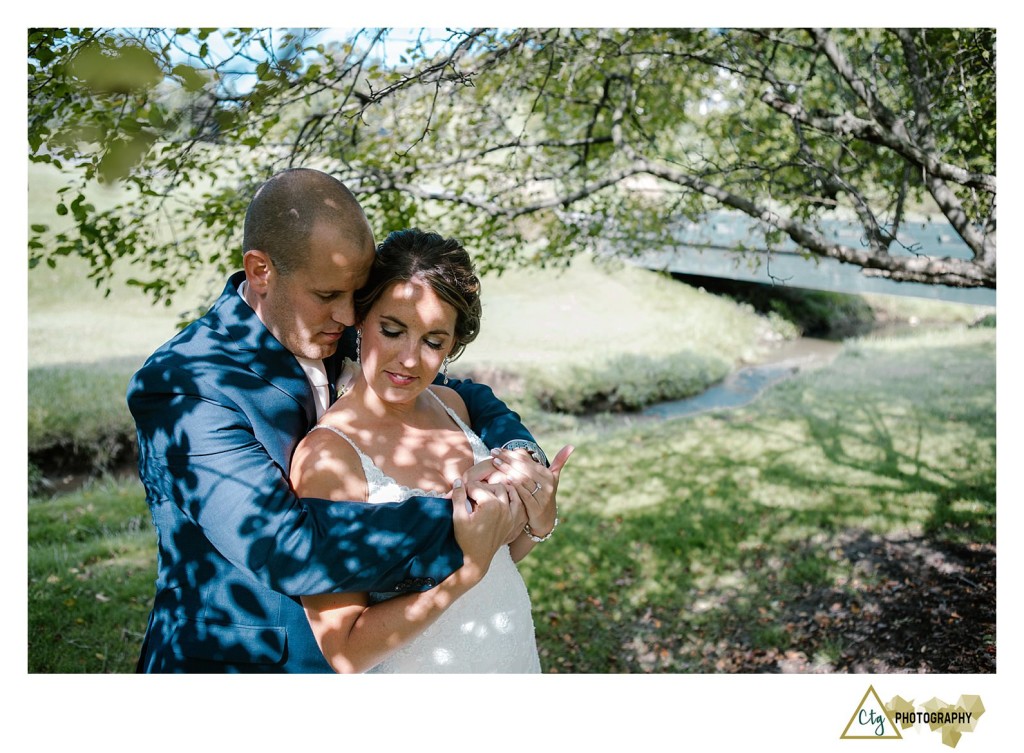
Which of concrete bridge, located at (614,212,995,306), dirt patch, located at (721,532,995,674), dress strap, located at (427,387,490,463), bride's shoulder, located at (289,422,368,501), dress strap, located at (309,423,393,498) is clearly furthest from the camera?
concrete bridge, located at (614,212,995,306)

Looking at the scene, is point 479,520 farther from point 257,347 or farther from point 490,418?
point 257,347

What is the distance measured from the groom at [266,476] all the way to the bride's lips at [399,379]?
0.22 m

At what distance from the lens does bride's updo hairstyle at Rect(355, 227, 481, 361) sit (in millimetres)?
2482

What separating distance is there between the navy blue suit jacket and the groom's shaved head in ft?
0.59

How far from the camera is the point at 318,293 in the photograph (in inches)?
97.1

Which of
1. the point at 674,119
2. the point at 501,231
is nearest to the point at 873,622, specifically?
the point at 501,231

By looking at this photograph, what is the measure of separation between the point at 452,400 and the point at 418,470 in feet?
1.53

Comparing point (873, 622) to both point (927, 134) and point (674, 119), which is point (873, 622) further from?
point (674, 119)

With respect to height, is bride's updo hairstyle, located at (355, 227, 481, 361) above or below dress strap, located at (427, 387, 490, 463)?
above

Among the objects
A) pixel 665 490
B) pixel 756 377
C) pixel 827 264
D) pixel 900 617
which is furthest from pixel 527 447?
pixel 756 377

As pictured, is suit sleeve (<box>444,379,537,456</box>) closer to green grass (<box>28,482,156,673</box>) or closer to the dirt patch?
the dirt patch

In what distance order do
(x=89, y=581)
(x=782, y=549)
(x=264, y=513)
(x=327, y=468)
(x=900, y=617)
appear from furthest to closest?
(x=782, y=549) < (x=89, y=581) < (x=900, y=617) < (x=327, y=468) < (x=264, y=513)

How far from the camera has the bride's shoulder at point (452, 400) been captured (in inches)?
115
